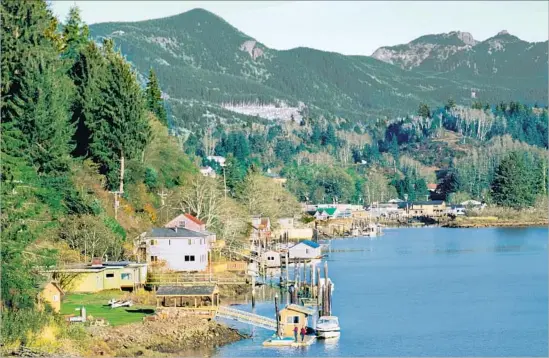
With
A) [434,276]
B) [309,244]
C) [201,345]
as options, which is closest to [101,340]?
[201,345]

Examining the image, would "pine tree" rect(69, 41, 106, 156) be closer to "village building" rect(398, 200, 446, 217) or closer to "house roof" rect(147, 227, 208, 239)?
"house roof" rect(147, 227, 208, 239)

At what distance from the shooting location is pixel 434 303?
195ft

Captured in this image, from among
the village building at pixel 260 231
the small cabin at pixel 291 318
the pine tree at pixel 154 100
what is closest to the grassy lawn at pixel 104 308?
the small cabin at pixel 291 318

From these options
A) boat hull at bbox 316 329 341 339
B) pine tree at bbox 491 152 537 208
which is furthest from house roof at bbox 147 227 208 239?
pine tree at bbox 491 152 537 208

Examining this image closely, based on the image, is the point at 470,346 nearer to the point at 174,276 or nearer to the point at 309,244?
the point at 174,276

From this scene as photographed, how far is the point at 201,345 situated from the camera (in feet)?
139

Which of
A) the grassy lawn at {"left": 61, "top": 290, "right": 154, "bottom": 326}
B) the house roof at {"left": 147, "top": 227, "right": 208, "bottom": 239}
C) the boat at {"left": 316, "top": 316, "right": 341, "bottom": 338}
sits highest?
the house roof at {"left": 147, "top": 227, "right": 208, "bottom": 239}

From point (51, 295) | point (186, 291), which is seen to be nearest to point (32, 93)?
point (186, 291)

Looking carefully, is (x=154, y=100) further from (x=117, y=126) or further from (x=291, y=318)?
(x=291, y=318)

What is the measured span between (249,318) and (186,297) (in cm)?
324

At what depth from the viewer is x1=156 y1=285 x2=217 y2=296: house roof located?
4653cm

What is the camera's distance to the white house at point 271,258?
247ft

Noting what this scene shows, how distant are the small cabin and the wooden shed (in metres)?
3.42

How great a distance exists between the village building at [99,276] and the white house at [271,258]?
22118 mm
